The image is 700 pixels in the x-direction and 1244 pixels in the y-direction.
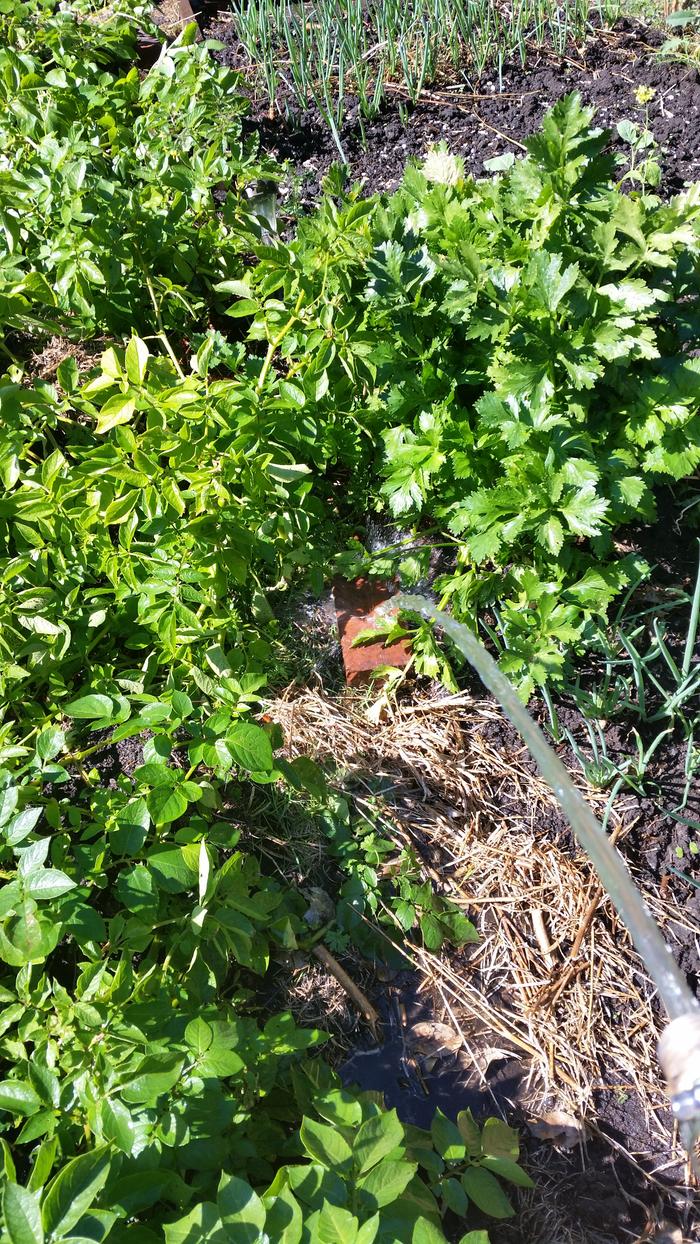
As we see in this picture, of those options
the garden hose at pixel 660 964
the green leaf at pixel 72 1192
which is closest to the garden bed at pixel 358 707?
the green leaf at pixel 72 1192

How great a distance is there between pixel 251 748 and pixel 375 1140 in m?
0.62

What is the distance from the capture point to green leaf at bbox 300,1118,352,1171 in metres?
1.13

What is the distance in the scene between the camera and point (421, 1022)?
1809 millimetres

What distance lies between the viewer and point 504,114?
3266mm

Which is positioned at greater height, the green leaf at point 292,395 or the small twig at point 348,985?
the green leaf at point 292,395

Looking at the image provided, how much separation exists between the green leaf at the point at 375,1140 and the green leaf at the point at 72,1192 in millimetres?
313

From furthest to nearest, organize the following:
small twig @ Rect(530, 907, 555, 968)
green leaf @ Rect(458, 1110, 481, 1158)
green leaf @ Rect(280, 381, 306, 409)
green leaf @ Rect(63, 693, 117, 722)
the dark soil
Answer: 1. the dark soil
2. green leaf @ Rect(280, 381, 306, 409)
3. small twig @ Rect(530, 907, 555, 968)
4. green leaf @ Rect(63, 693, 117, 722)
5. green leaf @ Rect(458, 1110, 481, 1158)

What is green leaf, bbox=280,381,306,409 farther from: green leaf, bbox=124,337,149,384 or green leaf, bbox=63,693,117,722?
green leaf, bbox=63,693,117,722

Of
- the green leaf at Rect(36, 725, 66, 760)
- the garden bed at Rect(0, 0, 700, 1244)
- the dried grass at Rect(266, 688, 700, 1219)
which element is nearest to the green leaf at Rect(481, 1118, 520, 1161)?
the garden bed at Rect(0, 0, 700, 1244)

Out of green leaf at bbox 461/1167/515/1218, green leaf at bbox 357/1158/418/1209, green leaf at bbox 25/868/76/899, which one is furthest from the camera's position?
green leaf at bbox 461/1167/515/1218

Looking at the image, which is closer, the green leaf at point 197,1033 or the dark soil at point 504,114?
the green leaf at point 197,1033

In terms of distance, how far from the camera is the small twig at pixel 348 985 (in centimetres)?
179

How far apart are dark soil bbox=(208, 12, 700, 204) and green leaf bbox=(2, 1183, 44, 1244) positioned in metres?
2.99

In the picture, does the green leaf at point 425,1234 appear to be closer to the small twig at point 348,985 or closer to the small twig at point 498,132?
the small twig at point 348,985
